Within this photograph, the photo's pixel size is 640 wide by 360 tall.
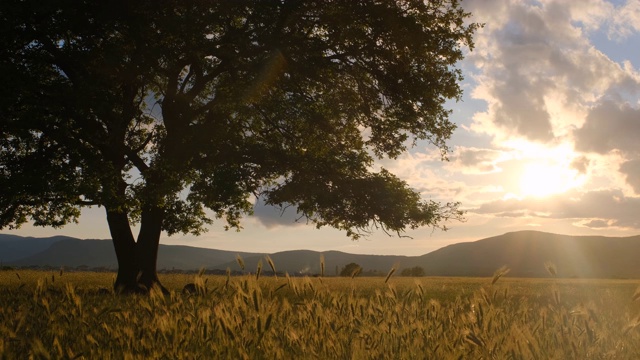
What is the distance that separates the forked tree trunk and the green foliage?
14 cm

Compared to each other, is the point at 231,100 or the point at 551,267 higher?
the point at 231,100

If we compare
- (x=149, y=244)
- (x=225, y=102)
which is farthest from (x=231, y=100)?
(x=149, y=244)

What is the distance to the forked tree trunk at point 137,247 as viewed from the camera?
62.2ft

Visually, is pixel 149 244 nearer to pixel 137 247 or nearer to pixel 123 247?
pixel 137 247

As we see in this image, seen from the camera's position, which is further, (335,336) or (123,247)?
(123,247)

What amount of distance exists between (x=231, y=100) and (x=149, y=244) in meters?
6.37

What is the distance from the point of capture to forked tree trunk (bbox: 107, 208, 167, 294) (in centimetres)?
1897

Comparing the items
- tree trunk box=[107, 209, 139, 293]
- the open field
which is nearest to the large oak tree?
tree trunk box=[107, 209, 139, 293]

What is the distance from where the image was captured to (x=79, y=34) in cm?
1599

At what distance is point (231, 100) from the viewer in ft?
52.6

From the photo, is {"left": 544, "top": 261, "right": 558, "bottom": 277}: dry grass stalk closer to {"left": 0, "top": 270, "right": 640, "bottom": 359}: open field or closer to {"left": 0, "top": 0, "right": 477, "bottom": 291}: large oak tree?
{"left": 0, "top": 270, "right": 640, "bottom": 359}: open field

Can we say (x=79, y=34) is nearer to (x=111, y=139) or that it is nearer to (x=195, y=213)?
(x=111, y=139)

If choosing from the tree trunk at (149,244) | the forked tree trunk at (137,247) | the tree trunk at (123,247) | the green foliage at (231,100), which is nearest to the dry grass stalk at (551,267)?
the green foliage at (231,100)

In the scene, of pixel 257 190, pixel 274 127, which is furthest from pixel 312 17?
pixel 257 190
